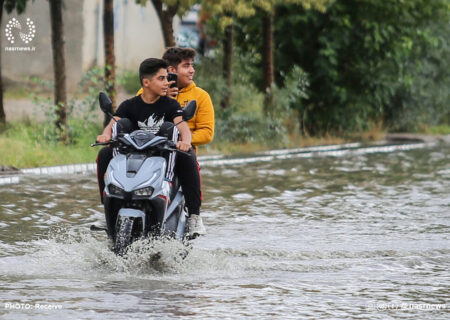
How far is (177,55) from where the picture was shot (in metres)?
10.1

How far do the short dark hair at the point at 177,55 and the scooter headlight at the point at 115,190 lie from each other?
174 cm

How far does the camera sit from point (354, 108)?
30.9 m

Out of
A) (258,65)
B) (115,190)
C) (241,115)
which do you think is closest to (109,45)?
(241,115)

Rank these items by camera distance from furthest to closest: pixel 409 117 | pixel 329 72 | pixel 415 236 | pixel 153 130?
pixel 409 117, pixel 329 72, pixel 415 236, pixel 153 130

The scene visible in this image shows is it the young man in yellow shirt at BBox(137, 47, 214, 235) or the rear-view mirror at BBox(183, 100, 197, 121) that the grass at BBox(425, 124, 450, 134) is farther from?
the rear-view mirror at BBox(183, 100, 197, 121)

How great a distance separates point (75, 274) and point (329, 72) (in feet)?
70.6

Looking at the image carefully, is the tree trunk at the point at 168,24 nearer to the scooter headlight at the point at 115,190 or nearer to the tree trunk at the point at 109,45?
the tree trunk at the point at 109,45

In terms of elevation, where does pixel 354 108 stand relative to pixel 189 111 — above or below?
below

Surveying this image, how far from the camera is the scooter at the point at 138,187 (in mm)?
8797

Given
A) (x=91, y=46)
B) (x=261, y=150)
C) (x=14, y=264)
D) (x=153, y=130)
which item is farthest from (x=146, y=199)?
(x=91, y=46)

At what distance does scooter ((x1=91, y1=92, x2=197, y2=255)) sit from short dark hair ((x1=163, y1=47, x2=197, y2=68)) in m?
1.04

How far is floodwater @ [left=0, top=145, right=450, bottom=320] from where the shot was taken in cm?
778

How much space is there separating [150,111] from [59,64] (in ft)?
42.0

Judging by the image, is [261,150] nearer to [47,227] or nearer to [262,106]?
[262,106]
